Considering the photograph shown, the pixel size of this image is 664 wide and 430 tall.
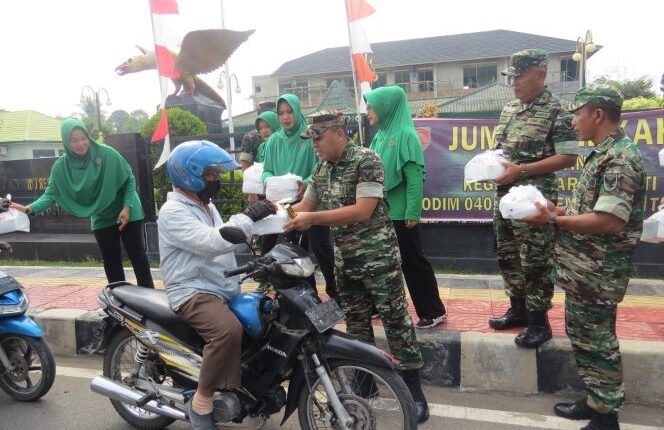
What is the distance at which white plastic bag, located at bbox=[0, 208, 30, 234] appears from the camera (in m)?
3.36

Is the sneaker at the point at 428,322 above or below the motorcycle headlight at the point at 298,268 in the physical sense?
below

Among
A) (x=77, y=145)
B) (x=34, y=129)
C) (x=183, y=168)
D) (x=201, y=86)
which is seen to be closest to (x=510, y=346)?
(x=183, y=168)

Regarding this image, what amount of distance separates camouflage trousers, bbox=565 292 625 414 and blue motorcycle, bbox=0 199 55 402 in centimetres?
315

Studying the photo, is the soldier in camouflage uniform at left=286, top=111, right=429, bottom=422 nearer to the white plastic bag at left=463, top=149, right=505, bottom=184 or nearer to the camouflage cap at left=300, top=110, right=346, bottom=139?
the camouflage cap at left=300, top=110, right=346, bottom=139

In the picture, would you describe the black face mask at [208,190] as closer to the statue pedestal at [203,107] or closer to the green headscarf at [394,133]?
the green headscarf at [394,133]

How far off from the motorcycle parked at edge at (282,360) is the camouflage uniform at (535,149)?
1.30 metres

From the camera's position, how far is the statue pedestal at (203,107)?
41.0 feet

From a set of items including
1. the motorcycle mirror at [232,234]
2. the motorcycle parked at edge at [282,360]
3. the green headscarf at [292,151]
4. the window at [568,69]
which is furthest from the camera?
the window at [568,69]

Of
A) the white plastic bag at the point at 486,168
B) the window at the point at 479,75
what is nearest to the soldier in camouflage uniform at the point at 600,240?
the white plastic bag at the point at 486,168

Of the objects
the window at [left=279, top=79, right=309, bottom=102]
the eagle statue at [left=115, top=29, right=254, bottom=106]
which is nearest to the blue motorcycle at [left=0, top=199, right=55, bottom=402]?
the eagle statue at [left=115, top=29, right=254, bottom=106]

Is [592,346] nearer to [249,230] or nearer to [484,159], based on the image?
[484,159]

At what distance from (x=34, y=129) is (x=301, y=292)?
40855 millimetres

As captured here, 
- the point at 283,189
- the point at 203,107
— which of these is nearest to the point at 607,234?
the point at 283,189

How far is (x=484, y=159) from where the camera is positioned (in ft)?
9.57
